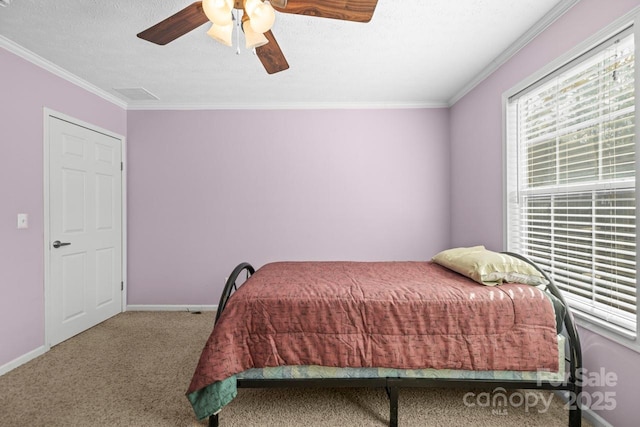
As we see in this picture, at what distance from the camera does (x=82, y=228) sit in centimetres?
319

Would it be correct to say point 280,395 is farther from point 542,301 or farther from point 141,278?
point 141,278

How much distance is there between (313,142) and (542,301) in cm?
286

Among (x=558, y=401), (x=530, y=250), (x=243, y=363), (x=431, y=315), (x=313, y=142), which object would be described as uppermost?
(x=313, y=142)

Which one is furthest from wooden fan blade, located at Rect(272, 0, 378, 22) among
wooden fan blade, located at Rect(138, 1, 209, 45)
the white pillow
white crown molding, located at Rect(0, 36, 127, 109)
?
white crown molding, located at Rect(0, 36, 127, 109)

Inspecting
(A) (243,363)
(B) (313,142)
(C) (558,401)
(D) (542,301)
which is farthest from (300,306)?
(B) (313,142)

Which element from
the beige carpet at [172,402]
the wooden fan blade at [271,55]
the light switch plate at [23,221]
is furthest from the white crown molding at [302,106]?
the beige carpet at [172,402]

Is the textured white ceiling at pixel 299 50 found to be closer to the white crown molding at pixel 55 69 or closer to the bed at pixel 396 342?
the white crown molding at pixel 55 69

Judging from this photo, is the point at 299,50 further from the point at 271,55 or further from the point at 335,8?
the point at 335,8

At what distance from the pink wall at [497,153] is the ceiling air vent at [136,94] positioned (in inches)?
140

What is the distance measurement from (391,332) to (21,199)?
10.2ft

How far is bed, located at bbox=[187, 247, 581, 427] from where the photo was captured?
68.2 inches

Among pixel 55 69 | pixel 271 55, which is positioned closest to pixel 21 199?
pixel 55 69

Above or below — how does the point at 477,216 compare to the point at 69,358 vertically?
above

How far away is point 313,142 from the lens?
386 cm
